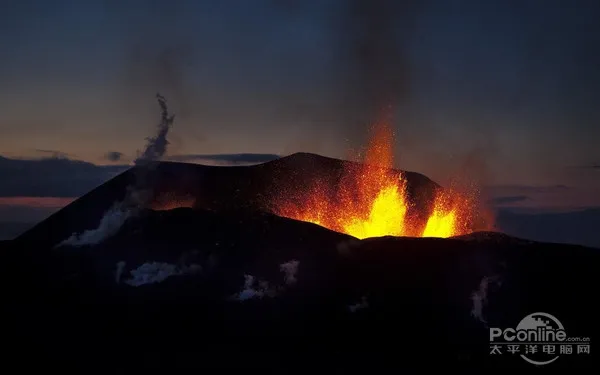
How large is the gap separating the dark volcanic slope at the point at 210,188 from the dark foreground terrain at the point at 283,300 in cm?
1082

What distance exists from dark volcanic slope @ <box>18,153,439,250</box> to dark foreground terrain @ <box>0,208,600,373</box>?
10.8 meters

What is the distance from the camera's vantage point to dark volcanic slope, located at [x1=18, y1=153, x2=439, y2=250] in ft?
282

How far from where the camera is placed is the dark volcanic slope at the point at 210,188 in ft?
282

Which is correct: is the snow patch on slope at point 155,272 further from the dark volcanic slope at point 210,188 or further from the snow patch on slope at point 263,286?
the dark volcanic slope at point 210,188

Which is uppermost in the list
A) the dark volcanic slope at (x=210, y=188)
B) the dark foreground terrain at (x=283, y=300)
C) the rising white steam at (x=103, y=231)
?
the dark volcanic slope at (x=210, y=188)

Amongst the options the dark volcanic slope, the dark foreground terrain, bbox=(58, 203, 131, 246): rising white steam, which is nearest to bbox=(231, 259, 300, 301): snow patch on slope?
the dark foreground terrain

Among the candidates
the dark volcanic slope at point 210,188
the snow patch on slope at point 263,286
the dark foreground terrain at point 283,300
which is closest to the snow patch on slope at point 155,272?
the dark foreground terrain at point 283,300

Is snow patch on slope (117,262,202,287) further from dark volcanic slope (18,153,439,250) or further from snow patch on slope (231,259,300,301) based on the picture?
dark volcanic slope (18,153,439,250)

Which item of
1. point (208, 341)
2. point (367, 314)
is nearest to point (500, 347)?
point (367, 314)

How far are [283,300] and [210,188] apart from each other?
31868 mm

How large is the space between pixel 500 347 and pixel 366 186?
1807 inches

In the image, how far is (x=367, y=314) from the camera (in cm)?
6475

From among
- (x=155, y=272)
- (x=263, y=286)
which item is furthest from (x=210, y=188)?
(x=263, y=286)

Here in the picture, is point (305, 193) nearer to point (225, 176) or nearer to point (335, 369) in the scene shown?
point (225, 176)
